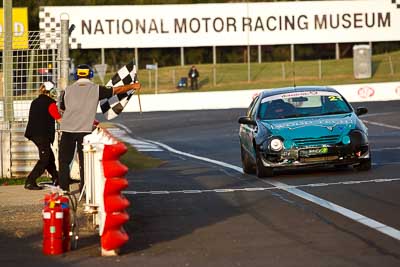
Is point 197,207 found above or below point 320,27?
below

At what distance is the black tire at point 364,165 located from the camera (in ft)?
52.1

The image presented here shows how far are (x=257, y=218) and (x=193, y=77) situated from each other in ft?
158

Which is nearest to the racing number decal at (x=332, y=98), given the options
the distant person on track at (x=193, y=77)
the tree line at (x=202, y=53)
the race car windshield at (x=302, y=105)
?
the race car windshield at (x=302, y=105)

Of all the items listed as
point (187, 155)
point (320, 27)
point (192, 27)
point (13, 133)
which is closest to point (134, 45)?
point (192, 27)

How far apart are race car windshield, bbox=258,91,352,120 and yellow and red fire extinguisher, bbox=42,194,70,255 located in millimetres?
7772

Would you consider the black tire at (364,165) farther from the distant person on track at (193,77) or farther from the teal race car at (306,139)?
the distant person on track at (193,77)

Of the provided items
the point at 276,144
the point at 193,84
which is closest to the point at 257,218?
the point at 276,144

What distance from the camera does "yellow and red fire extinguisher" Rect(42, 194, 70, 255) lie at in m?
9.02

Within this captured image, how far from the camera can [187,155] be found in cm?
2456

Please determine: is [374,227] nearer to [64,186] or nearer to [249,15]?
[64,186]

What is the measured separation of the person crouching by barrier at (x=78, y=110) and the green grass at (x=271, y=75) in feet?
150

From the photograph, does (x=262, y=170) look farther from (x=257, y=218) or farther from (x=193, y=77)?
(x=193, y=77)

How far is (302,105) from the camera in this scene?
16.8 metres

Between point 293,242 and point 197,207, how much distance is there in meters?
3.08
